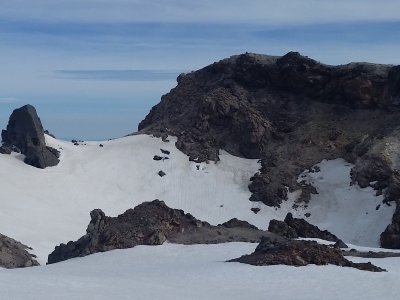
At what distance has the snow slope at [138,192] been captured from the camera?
3447 centimetres

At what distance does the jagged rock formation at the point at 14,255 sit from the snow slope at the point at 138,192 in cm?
138

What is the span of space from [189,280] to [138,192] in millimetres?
21744

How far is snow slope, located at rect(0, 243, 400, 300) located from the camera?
1595 cm

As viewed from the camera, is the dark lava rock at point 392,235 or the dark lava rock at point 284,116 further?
the dark lava rock at point 284,116

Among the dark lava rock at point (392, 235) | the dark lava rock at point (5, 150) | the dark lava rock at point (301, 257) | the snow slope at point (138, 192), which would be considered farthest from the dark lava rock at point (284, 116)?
the dark lava rock at point (301, 257)

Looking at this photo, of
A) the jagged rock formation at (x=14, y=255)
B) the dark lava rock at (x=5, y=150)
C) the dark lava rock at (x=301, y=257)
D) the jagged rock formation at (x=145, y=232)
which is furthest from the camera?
the dark lava rock at (x=5, y=150)

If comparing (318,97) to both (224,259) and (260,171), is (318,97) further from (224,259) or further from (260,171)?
(224,259)

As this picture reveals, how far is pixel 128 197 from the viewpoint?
3953 cm

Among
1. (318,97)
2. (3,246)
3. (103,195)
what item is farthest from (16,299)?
(318,97)

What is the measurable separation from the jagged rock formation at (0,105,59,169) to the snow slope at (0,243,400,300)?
58.2ft

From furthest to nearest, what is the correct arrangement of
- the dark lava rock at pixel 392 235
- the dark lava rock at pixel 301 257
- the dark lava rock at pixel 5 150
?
the dark lava rock at pixel 5 150, the dark lava rock at pixel 392 235, the dark lava rock at pixel 301 257

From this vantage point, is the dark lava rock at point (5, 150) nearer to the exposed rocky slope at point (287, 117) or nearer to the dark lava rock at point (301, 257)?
the exposed rocky slope at point (287, 117)

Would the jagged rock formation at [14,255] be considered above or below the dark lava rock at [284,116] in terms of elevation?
below

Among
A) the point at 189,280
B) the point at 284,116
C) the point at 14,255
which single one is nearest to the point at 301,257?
the point at 189,280
